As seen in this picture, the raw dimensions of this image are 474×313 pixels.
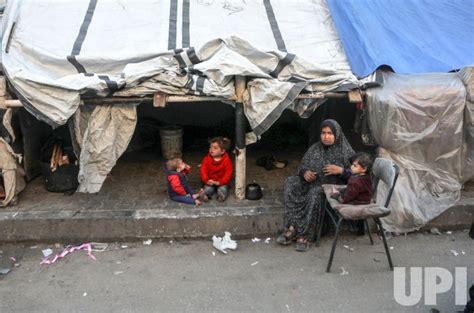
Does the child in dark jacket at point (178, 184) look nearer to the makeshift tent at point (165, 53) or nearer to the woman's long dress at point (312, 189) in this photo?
the makeshift tent at point (165, 53)

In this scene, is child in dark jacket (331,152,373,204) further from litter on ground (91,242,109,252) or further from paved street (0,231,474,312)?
litter on ground (91,242,109,252)

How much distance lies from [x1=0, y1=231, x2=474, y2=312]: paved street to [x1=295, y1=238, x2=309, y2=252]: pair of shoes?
0.20ft

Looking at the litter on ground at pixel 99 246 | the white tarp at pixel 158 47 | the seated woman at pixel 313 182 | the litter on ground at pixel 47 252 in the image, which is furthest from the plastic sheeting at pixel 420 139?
the litter on ground at pixel 47 252

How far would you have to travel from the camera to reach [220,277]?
408 cm

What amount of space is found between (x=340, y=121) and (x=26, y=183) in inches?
173

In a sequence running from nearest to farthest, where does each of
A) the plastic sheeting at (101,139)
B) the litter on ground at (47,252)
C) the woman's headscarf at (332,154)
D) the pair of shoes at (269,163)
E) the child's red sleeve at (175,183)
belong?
the litter on ground at (47,252), the woman's headscarf at (332,154), the plastic sheeting at (101,139), the child's red sleeve at (175,183), the pair of shoes at (269,163)

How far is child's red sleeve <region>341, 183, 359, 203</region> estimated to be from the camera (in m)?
4.13

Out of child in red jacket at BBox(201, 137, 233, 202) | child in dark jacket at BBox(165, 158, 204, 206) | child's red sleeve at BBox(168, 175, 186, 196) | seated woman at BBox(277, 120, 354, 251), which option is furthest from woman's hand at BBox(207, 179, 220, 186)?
seated woman at BBox(277, 120, 354, 251)

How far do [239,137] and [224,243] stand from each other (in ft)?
3.94

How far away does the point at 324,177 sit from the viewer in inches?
188

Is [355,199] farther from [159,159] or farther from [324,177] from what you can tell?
[159,159]

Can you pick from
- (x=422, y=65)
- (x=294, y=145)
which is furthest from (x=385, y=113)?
(x=294, y=145)

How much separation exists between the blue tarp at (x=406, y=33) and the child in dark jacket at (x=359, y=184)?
45.6 inches

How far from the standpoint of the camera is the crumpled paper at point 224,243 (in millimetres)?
4558
